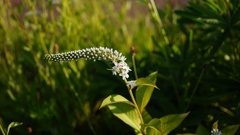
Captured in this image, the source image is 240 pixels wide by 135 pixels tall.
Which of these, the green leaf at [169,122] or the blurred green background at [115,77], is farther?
the blurred green background at [115,77]

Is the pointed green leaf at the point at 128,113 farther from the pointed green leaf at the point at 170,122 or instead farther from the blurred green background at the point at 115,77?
the blurred green background at the point at 115,77

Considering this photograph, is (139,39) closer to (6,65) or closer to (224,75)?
(6,65)

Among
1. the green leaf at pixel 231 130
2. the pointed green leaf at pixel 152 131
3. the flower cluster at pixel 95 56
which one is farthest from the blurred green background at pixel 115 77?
the flower cluster at pixel 95 56

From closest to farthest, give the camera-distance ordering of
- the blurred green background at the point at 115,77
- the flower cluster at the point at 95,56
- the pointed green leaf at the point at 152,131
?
the flower cluster at the point at 95,56 < the pointed green leaf at the point at 152,131 < the blurred green background at the point at 115,77

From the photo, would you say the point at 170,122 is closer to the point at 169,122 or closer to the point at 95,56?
the point at 169,122

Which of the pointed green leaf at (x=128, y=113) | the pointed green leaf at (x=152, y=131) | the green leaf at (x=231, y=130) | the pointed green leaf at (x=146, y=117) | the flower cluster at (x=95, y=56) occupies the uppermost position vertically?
the flower cluster at (x=95, y=56)

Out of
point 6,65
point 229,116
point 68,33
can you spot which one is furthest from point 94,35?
point 229,116

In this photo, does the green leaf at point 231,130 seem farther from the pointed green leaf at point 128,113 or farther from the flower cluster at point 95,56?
the flower cluster at point 95,56

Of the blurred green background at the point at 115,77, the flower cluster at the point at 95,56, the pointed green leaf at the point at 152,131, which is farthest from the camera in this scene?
the blurred green background at the point at 115,77

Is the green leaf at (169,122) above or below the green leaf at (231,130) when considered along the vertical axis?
above

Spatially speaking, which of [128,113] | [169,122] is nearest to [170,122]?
[169,122]
